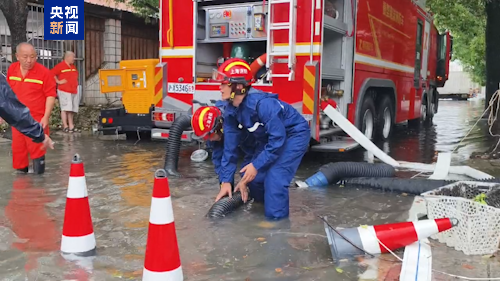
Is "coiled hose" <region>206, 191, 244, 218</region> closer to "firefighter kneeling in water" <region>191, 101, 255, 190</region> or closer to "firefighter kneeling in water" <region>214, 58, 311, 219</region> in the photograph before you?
"firefighter kneeling in water" <region>214, 58, 311, 219</region>

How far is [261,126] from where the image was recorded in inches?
185

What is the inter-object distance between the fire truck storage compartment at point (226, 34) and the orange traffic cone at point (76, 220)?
4196 millimetres

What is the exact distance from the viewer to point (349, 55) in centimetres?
775

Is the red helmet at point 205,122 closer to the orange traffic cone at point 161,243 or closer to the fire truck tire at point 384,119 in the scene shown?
the orange traffic cone at point 161,243

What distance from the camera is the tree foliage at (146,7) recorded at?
14648 mm

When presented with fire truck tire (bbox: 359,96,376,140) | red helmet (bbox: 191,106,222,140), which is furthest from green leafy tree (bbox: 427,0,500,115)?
red helmet (bbox: 191,106,222,140)

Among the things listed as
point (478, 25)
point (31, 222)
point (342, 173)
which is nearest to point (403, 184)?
point (342, 173)

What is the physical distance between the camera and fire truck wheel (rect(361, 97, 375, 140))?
8539mm

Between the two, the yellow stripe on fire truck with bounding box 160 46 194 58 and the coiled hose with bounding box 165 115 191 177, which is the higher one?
the yellow stripe on fire truck with bounding box 160 46 194 58

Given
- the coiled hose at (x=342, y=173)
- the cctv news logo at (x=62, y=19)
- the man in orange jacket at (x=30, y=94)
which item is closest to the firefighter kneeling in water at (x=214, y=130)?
the coiled hose at (x=342, y=173)

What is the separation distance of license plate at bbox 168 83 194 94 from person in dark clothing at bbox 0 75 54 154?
3.92 metres

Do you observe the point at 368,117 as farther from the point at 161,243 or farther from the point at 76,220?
the point at 161,243

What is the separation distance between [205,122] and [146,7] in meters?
11.2

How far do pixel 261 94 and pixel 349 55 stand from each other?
3.47 m
